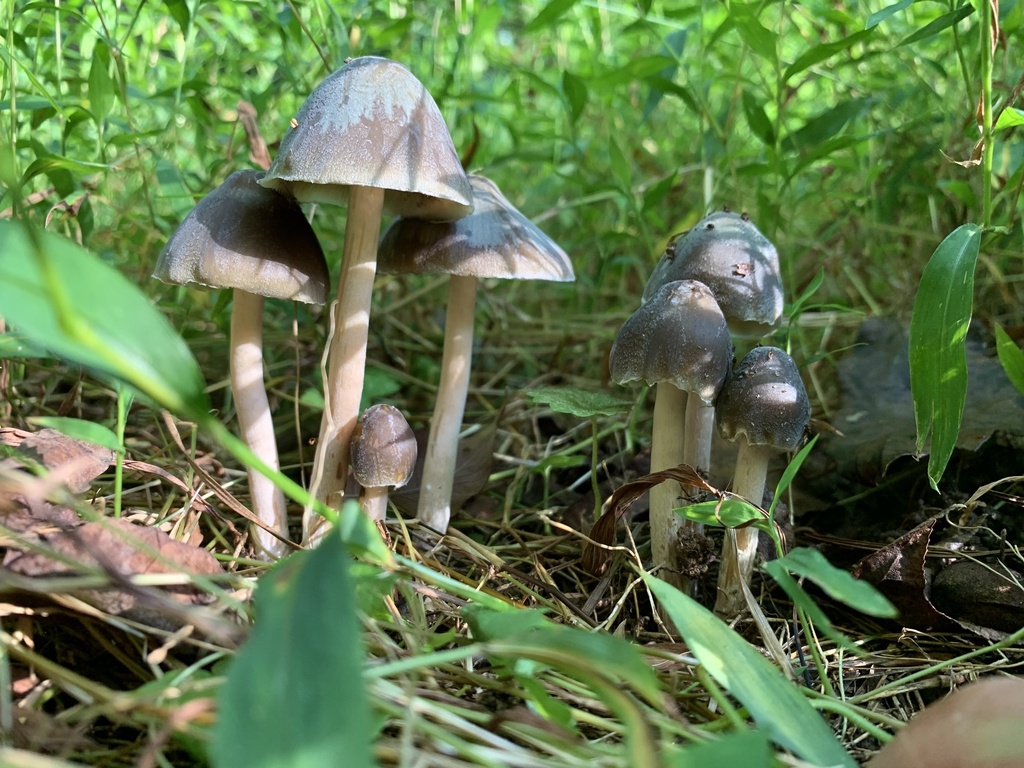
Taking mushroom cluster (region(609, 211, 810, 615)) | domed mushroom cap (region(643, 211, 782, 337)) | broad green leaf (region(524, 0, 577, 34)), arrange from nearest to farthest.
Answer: mushroom cluster (region(609, 211, 810, 615)), domed mushroom cap (region(643, 211, 782, 337)), broad green leaf (region(524, 0, 577, 34))

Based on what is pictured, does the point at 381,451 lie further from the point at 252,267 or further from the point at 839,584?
the point at 839,584

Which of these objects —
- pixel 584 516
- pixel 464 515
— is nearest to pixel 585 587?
pixel 584 516

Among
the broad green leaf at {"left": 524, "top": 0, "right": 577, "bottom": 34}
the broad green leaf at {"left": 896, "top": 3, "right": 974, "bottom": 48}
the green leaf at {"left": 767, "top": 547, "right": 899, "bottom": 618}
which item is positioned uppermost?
the broad green leaf at {"left": 524, "top": 0, "right": 577, "bottom": 34}

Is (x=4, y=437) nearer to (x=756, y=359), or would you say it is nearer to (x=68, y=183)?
(x=68, y=183)

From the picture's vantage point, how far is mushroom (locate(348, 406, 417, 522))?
1966 mm

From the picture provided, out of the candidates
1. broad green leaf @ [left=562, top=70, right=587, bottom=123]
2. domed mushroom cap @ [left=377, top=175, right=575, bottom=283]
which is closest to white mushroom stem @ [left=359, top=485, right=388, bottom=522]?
domed mushroom cap @ [left=377, top=175, right=575, bottom=283]

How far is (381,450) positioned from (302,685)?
1145 mm

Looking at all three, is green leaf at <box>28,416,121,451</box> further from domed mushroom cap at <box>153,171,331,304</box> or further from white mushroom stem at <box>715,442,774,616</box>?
white mushroom stem at <box>715,442,774,616</box>

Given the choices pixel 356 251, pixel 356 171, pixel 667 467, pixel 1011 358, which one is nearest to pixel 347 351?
pixel 356 251

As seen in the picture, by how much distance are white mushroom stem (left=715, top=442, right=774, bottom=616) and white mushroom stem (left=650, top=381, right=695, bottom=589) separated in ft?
0.44

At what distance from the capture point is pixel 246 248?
1830 mm

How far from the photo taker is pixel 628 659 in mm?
893

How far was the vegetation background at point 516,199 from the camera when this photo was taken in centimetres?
126

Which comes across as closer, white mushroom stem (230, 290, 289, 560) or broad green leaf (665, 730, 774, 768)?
broad green leaf (665, 730, 774, 768)
